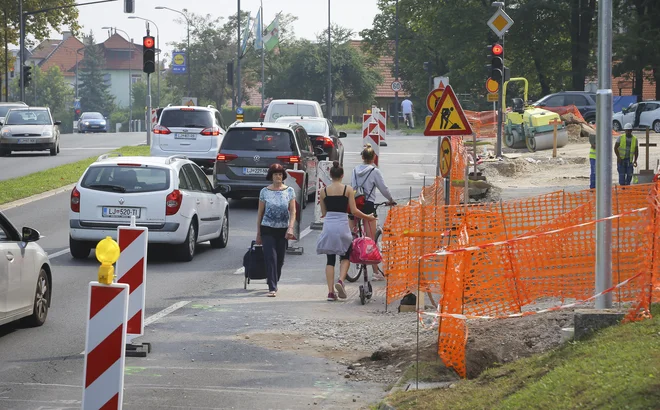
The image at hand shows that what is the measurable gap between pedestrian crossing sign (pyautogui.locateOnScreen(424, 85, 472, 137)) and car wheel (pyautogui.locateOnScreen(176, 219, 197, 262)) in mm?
3904

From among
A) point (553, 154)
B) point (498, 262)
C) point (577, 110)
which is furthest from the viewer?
point (577, 110)

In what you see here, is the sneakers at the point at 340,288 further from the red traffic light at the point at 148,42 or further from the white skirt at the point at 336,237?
the red traffic light at the point at 148,42

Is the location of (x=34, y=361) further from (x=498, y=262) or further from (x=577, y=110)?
(x=577, y=110)

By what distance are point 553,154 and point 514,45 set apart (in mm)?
23850

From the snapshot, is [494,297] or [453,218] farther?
[453,218]

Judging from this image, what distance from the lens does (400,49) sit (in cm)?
8856

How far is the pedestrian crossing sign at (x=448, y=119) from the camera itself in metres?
14.5

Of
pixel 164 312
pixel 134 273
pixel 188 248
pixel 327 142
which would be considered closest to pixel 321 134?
pixel 327 142

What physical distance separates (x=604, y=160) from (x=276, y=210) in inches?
211

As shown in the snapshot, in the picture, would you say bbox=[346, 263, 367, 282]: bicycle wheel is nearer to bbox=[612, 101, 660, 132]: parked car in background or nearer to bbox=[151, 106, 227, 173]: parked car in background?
bbox=[151, 106, 227, 173]: parked car in background

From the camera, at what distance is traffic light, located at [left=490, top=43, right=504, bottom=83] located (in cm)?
3059

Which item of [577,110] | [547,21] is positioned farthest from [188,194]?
[547,21]

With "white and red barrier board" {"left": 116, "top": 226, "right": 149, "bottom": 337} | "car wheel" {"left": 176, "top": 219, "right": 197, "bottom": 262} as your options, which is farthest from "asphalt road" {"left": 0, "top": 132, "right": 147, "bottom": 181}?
"white and red barrier board" {"left": 116, "top": 226, "right": 149, "bottom": 337}

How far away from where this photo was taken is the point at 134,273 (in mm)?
9320
